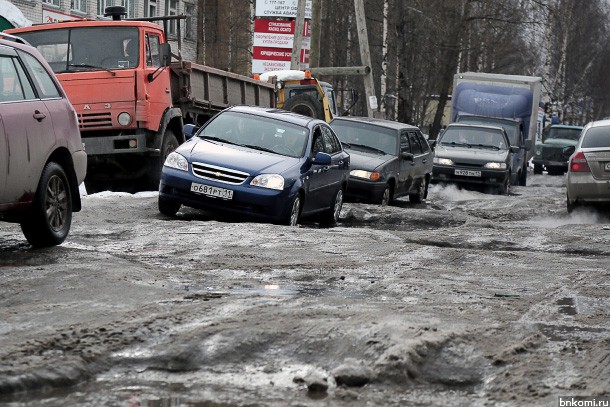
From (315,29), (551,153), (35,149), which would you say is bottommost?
(551,153)

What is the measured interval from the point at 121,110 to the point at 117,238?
250 inches

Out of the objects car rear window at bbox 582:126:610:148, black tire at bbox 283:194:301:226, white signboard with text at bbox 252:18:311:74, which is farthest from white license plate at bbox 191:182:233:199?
white signboard with text at bbox 252:18:311:74

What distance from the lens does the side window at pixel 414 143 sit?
72.1ft

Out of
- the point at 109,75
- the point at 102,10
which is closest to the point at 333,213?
the point at 109,75

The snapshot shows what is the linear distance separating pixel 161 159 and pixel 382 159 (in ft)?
12.1

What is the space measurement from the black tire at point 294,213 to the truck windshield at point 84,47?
4.45 m

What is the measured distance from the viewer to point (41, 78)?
10.2 meters

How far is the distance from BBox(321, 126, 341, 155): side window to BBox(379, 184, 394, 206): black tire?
275 cm

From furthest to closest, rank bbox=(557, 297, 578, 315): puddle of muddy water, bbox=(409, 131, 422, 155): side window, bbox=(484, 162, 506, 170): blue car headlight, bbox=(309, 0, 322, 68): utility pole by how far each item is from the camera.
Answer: bbox=(309, 0, 322, 68): utility pole
bbox=(484, 162, 506, 170): blue car headlight
bbox=(409, 131, 422, 155): side window
bbox=(557, 297, 578, 315): puddle of muddy water

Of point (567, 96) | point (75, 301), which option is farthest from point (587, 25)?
point (75, 301)

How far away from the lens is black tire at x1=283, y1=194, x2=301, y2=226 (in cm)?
1394

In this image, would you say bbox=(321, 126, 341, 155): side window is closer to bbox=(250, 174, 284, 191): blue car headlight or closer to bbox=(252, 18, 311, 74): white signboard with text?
bbox=(250, 174, 284, 191): blue car headlight

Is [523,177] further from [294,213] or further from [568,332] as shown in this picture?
[568,332]

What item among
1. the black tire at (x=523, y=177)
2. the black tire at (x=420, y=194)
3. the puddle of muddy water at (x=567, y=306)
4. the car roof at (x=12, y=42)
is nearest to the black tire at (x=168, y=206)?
the car roof at (x=12, y=42)
